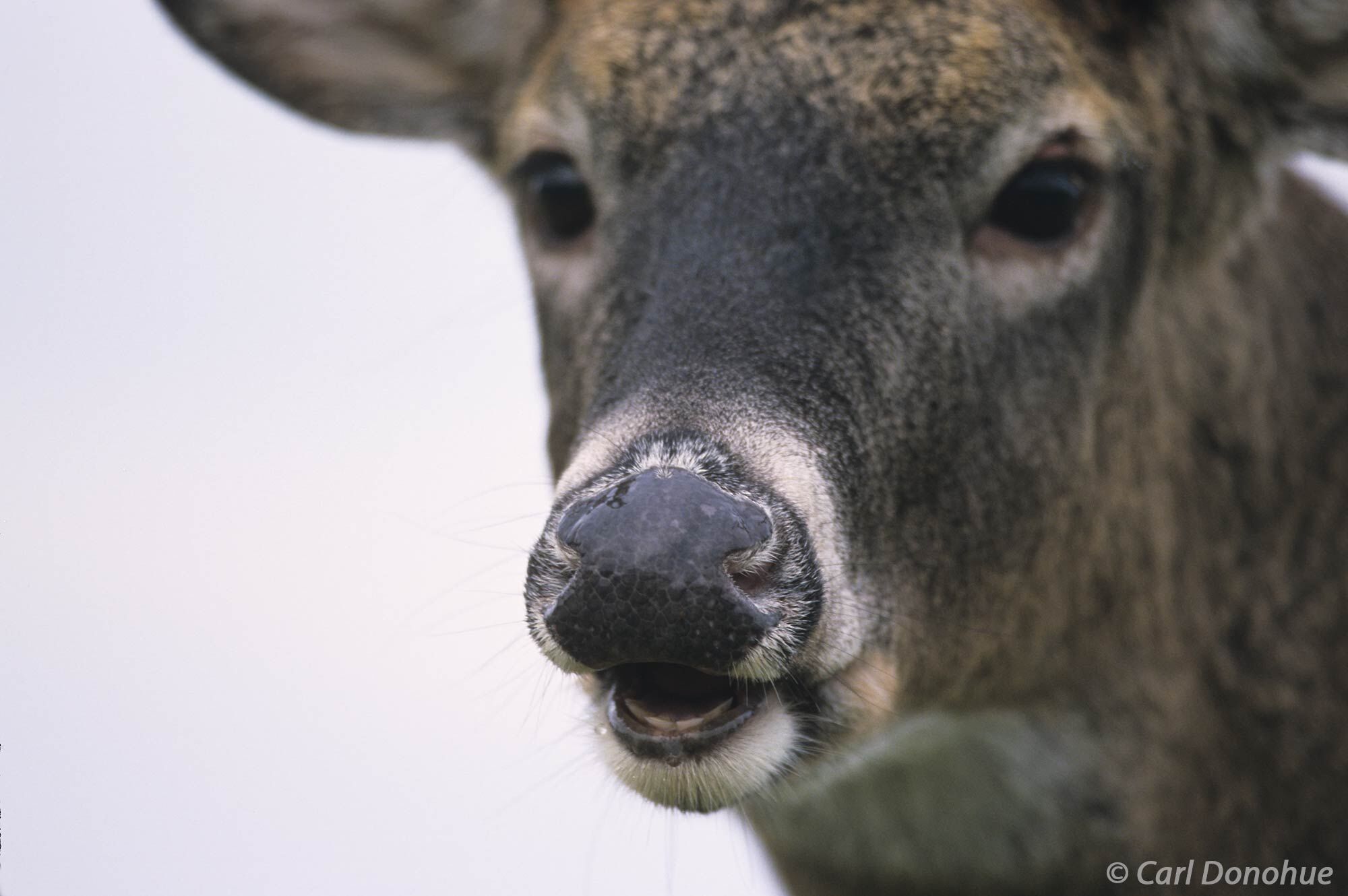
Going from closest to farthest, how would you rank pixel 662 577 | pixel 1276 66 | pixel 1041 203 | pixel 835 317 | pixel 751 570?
pixel 662 577, pixel 751 570, pixel 835 317, pixel 1041 203, pixel 1276 66

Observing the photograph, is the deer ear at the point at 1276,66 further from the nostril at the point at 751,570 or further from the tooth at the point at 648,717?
the tooth at the point at 648,717

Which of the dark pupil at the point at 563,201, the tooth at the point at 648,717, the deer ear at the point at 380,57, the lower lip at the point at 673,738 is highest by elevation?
the deer ear at the point at 380,57

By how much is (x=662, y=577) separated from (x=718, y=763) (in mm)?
690

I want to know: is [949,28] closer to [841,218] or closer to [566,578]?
[841,218]

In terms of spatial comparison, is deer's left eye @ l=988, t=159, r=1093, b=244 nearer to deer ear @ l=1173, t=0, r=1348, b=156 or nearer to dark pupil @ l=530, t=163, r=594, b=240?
deer ear @ l=1173, t=0, r=1348, b=156

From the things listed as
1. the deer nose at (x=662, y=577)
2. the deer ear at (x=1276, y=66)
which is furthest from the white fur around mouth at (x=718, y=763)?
the deer ear at (x=1276, y=66)

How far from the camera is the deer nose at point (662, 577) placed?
346cm

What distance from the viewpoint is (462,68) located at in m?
6.61

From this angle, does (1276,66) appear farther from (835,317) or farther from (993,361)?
(835,317)

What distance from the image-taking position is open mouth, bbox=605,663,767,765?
3.84 m

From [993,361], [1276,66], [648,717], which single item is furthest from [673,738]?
[1276,66]

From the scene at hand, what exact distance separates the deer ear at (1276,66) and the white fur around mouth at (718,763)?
302cm

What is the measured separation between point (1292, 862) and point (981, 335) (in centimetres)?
252

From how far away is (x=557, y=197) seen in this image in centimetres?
553
